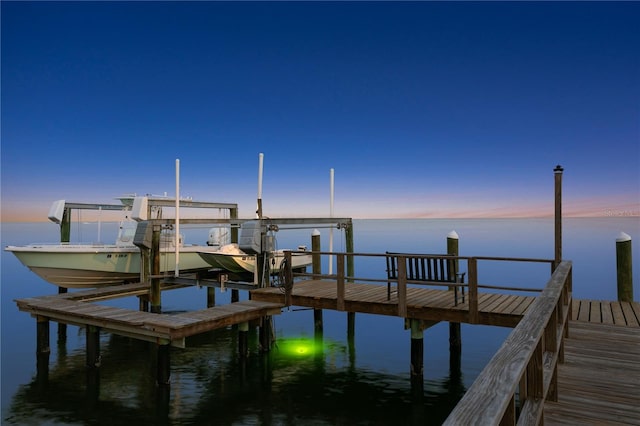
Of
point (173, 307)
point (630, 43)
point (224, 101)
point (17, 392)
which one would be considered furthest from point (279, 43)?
point (17, 392)

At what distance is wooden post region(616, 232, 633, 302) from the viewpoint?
398 inches

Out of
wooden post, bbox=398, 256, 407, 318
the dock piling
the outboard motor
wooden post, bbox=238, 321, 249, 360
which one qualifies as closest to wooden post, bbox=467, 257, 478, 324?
wooden post, bbox=398, 256, 407, 318

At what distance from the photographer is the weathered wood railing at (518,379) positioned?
1.69 m

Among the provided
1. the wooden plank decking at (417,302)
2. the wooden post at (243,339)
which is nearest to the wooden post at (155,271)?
the wooden post at (243,339)

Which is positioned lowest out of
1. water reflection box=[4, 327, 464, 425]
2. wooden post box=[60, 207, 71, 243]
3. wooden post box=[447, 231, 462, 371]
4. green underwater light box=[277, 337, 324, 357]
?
green underwater light box=[277, 337, 324, 357]

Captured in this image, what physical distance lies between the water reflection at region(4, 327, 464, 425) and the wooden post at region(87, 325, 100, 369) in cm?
26

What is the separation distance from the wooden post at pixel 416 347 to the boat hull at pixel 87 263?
1092 cm

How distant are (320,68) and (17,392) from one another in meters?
26.2

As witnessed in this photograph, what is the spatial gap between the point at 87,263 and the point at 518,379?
18.5 m

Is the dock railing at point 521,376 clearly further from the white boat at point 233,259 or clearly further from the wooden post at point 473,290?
the white boat at point 233,259

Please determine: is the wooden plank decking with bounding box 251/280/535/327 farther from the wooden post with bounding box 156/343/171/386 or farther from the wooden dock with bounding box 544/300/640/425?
the wooden post with bounding box 156/343/171/386

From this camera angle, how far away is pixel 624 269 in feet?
34.2

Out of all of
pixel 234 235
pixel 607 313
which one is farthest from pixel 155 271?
pixel 607 313

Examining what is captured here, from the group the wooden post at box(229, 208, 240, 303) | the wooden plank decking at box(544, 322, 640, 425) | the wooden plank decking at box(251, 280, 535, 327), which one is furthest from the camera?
the wooden post at box(229, 208, 240, 303)
